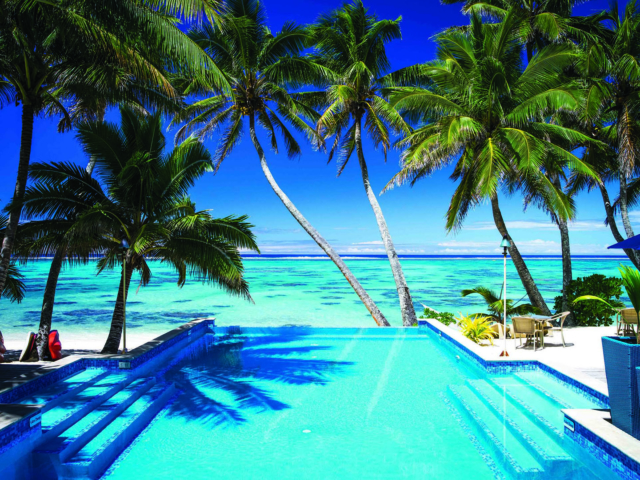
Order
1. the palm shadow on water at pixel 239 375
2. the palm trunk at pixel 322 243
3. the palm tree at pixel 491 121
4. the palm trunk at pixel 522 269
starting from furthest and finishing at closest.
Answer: the palm trunk at pixel 322 243
the palm trunk at pixel 522 269
the palm tree at pixel 491 121
the palm shadow on water at pixel 239 375

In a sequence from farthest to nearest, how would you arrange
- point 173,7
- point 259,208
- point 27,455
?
point 259,208, point 173,7, point 27,455

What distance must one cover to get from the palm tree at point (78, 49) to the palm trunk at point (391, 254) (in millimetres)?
6484

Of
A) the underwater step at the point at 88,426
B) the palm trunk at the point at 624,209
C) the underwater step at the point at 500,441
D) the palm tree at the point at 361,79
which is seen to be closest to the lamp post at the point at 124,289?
the underwater step at the point at 88,426

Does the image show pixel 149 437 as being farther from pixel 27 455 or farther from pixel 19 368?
pixel 19 368

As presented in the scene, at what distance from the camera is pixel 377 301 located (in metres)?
25.3

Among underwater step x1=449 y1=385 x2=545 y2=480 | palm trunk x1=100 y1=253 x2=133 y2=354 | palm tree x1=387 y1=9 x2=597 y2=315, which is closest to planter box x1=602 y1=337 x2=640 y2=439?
underwater step x1=449 y1=385 x2=545 y2=480

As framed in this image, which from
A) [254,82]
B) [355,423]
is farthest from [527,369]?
[254,82]

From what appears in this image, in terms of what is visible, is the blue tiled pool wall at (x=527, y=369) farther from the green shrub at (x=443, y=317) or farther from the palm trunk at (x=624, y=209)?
the palm trunk at (x=624, y=209)

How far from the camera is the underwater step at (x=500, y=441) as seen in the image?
161 inches

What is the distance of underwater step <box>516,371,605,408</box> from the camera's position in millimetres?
5344

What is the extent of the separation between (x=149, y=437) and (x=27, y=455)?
4.05 feet

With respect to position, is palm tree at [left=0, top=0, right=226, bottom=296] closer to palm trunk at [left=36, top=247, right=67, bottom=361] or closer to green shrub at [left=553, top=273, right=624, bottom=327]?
palm trunk at [left=36, top=247, right=67, bottom=361]

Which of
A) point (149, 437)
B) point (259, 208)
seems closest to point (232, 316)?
point (149, 437)

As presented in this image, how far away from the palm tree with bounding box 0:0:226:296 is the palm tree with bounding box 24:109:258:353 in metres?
0.65
